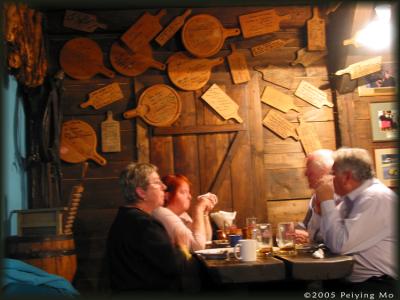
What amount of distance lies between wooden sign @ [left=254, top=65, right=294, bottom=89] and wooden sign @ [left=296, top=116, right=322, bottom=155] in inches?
12.6

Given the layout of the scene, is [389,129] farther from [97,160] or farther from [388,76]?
[97,160]

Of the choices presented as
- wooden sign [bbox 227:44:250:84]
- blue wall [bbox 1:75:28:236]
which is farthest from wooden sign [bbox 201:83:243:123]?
blue wall [bbox 1:75:28:236]

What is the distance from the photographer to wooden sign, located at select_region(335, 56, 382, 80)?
12.7ft

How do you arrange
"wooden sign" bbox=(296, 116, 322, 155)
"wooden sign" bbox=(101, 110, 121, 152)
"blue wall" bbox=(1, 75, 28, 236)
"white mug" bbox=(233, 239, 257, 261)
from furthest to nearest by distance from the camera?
"wooden sign" bbox=(296, 116, 322, 155)
"wooden sign" bbox=(101, 110, 121, 152)
"blue wall" bbox=(1, 75, 28, 236)
"white mug" bbox=(233, 239, 257, 261)

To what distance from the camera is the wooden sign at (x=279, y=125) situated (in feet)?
13.1

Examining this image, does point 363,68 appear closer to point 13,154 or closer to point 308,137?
point 308,137

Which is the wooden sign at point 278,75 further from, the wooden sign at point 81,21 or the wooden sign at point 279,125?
the wooden sign at point 81,21

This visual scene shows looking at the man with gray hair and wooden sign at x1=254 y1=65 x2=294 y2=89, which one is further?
wooden sign at x1=254 y1=65 x2=294 y2=89

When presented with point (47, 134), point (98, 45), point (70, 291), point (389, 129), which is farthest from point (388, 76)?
point (70, 291)

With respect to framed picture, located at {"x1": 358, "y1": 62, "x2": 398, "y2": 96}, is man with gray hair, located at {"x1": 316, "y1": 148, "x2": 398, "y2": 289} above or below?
below

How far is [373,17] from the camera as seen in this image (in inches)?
146

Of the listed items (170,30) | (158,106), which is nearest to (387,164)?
(158,106)

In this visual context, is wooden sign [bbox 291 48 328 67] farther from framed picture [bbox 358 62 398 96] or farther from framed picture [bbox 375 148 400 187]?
framed picture [bbox 375 148 400 187]

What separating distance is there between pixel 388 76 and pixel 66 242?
116 inches
